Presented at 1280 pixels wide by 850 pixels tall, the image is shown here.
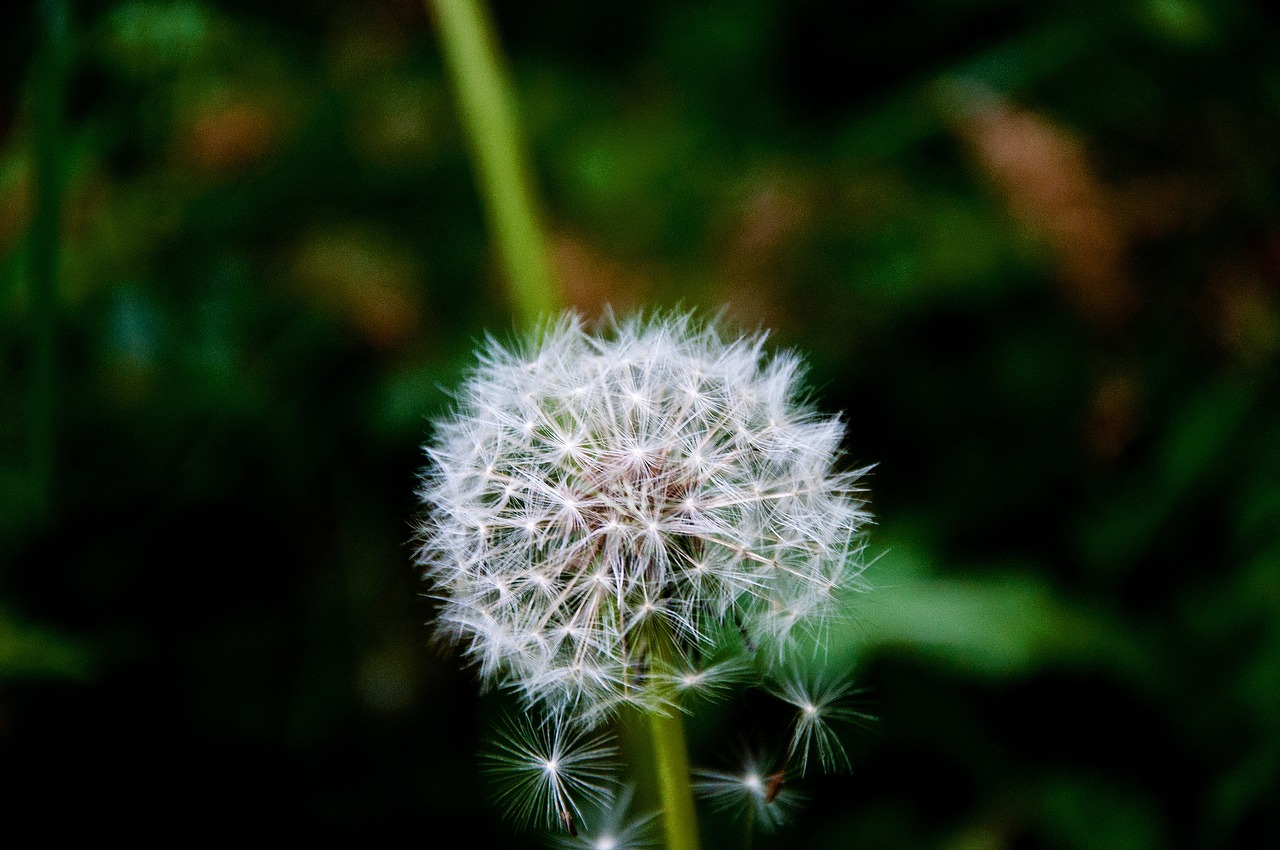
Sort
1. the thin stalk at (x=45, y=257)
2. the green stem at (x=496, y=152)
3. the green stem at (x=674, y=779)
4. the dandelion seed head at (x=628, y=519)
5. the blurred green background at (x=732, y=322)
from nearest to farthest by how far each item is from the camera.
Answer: the green stem at (x=674, y=779) → the dandelion seed head at (x=628, y=519) → the thin stalk at (x=45, y=257) → the green stem at (x=496, y=152) → the blurred green background at (x=732, y=322)

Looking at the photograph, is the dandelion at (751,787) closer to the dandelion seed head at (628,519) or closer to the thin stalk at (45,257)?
the dandelion seed head at (628,519)

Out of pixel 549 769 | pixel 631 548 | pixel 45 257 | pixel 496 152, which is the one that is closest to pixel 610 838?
pixel 549 769

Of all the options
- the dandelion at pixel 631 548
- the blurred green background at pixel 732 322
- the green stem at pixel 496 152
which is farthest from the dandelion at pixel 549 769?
the green stem at pixel 496 152

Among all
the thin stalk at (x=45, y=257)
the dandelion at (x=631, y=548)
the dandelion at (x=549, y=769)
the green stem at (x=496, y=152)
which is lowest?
the dandelion at (x=549, y=769)

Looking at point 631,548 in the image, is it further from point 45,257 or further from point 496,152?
point 496,152

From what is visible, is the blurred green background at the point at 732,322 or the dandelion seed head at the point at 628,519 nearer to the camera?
the dandelion seed head at the point at 628,519

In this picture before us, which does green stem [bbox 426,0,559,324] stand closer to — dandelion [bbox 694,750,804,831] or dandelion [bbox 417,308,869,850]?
dandelion [bbox 417,308,869,850]

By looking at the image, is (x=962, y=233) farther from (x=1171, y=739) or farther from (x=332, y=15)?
(x=332, y=15)
